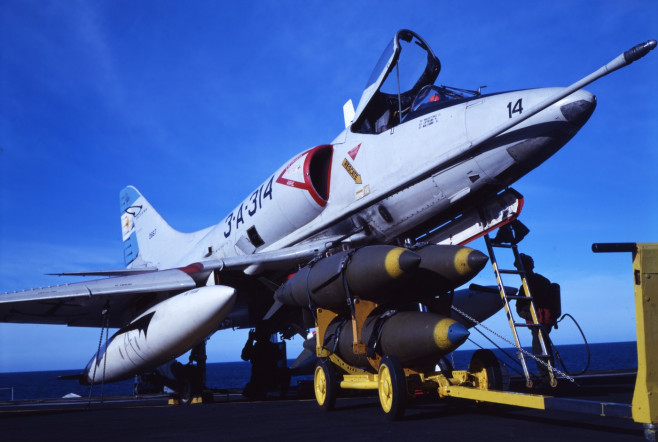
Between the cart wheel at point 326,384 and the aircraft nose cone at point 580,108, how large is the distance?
420 centimetres

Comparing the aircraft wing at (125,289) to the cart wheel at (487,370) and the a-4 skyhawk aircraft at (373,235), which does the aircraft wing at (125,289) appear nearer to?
the a-4 skyhawk aircraft at (373,235)

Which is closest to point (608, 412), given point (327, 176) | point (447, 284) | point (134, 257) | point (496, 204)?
point (447, 284)

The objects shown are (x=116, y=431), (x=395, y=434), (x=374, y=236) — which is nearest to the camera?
(x=395, y=434)

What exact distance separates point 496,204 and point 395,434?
393cm

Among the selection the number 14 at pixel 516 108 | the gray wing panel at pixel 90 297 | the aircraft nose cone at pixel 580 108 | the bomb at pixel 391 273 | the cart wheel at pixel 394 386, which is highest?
the number 14 at pixel 516 108

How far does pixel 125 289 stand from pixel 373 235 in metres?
4.54

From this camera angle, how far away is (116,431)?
647 centimetres

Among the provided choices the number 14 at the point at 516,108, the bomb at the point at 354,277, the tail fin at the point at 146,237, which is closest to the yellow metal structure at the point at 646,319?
the bomb at the point at 354,277

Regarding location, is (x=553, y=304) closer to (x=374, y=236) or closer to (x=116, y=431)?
(x=374, y=236)

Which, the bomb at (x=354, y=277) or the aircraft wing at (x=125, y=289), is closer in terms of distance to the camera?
the bomb at (x=354, y=277)

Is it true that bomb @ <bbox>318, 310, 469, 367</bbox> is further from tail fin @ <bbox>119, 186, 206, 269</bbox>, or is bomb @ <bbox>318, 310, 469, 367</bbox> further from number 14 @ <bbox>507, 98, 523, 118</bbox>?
tail fin @ <bbox>119, 186, 206, 269</bbox>

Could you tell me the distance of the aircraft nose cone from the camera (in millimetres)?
6469

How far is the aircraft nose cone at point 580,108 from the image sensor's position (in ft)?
21.2

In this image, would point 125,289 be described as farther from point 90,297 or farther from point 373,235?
point 373,235
